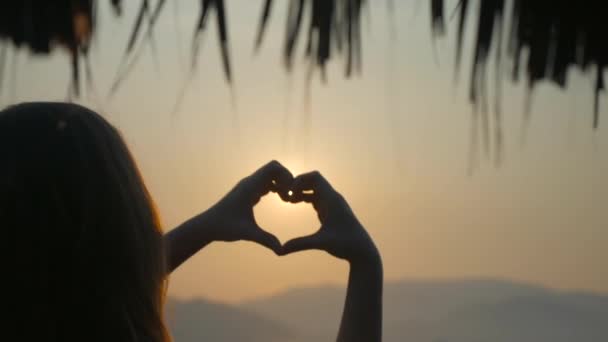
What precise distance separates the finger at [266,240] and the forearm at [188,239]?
0.05 m

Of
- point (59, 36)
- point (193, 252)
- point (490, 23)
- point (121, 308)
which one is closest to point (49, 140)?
point (121, 308)

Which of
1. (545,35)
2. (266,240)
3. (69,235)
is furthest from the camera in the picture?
(545,35)

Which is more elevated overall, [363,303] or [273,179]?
[273,179]

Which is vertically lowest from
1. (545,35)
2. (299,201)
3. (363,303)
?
(363,303)

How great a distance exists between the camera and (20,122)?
31.3 inches

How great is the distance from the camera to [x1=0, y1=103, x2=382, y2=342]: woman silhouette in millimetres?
774

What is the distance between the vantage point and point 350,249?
3.38 ft

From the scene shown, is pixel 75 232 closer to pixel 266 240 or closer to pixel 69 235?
pixel 69 235

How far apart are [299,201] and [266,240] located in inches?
3.7

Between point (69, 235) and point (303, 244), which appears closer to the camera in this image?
point (69, 235)

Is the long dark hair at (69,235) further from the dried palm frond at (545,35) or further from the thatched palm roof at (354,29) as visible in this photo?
the dried palm frond at (545,35)

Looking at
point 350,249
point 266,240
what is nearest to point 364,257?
point 350,249

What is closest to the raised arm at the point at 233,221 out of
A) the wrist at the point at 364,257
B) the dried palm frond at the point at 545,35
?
the wrist at the point at 364,257

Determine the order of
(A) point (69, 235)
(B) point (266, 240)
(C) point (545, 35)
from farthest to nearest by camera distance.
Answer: (C) point (545, 35)
(B) point (266, 240)
(A) point (69, 235)
